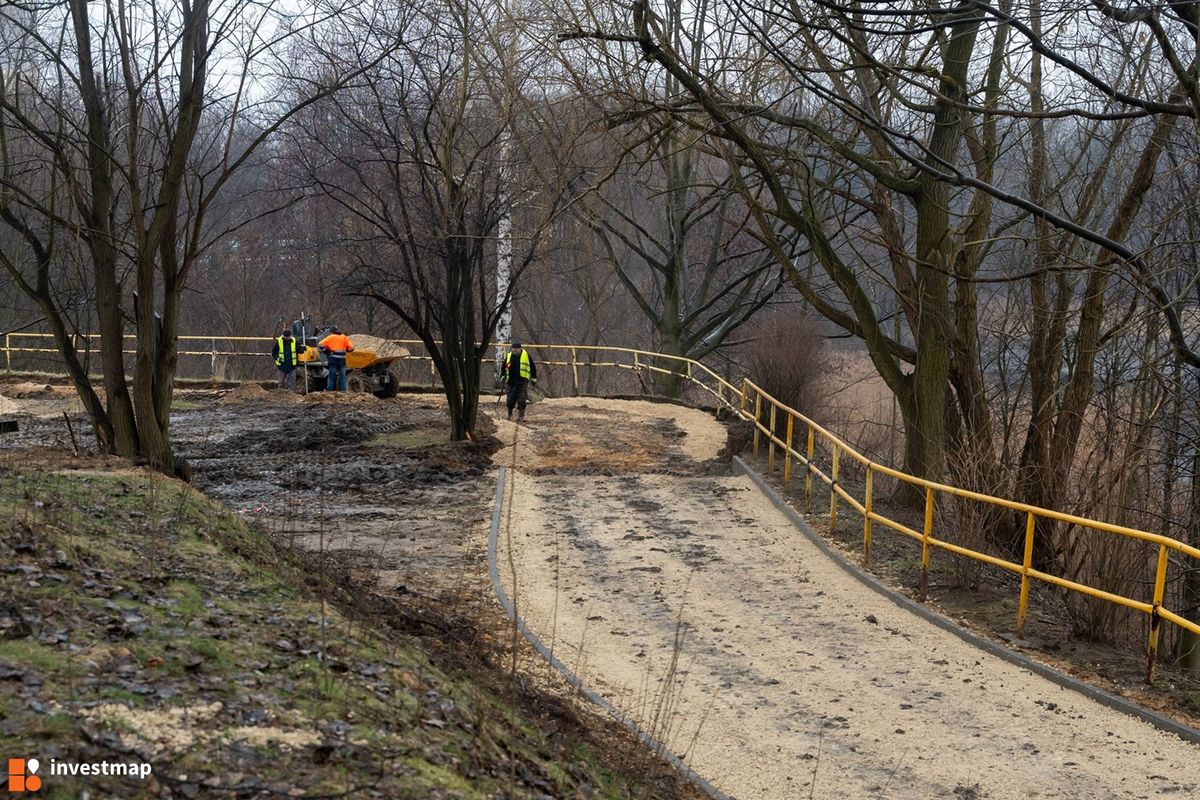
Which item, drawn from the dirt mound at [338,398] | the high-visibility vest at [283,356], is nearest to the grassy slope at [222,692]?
the dirt mound at [338,398]

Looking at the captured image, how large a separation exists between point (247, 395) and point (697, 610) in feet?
66.8

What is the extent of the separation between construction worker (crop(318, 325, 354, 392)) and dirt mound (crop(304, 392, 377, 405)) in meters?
0.84

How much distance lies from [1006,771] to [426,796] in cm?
413

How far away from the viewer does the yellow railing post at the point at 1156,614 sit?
27.8 ft

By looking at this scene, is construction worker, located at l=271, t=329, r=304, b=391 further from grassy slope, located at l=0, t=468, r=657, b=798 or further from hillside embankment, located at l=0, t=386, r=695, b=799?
grassy slope, located at l=0, t=468, r=657, b=798

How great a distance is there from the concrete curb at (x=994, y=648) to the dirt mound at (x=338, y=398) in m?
14.2

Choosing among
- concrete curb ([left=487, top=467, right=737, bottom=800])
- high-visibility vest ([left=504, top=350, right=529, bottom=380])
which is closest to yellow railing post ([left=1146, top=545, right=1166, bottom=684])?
concrete curb ([left=487, top=467, right=737, bottom=800])

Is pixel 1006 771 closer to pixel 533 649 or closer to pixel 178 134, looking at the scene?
pixel 533 649

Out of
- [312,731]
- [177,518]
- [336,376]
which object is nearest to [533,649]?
[177,518]

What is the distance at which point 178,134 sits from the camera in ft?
44.1

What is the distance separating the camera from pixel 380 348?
97.8 feet

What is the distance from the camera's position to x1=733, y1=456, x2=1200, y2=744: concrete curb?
27.7ft

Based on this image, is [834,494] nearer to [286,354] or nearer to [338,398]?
[338,398]

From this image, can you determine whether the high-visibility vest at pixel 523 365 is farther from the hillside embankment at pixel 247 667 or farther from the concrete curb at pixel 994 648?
the hillside embankment at pixel 247 667
